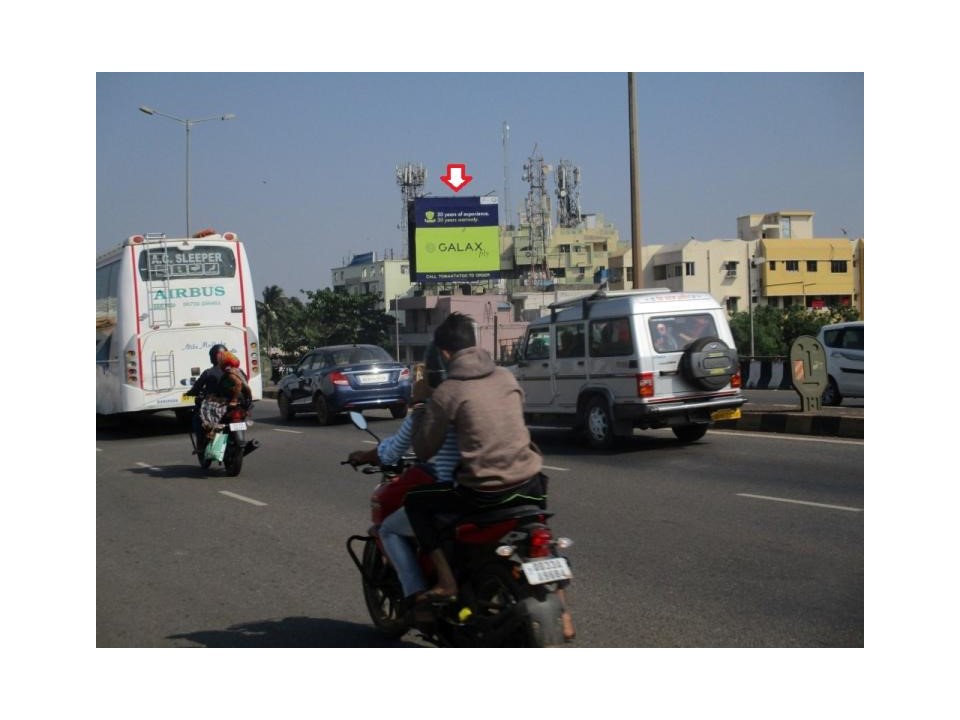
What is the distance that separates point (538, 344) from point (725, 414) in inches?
130

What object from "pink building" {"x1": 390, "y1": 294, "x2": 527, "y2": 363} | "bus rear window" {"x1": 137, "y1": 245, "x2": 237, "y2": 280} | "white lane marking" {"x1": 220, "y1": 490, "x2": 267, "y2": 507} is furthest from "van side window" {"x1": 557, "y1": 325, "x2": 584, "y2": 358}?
"pink building" {"x1": 390, "y1": 294, "x2": 527, "y2": 363}

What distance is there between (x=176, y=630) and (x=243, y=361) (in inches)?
533

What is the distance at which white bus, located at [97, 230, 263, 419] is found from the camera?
59.5 ft

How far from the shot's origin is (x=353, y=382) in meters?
20.0

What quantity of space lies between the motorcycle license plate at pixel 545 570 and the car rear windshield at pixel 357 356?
16183 mm

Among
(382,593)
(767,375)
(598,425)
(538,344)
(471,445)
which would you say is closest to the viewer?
(471,445)

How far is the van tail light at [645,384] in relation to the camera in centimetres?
1335

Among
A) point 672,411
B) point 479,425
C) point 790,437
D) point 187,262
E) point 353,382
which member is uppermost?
point 187,262

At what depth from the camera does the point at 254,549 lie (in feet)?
27.3

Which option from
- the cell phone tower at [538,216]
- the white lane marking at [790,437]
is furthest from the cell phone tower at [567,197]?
the white lane marking at [790,437]

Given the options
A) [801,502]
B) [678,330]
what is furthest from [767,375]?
[801,502]

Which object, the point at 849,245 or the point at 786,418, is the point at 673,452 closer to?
the point at 786,418

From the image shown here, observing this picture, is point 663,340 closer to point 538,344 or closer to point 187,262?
point 538,344

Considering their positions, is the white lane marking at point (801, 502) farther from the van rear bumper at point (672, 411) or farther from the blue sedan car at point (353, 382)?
the blue sedan car at point (353, 382)
